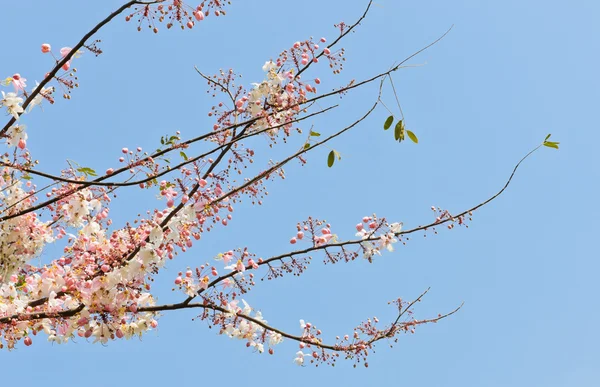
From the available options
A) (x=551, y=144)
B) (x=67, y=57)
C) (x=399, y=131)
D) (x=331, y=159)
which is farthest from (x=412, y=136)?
(x=67, y=57)

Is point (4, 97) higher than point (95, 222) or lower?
higher

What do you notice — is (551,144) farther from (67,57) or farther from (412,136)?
(67,57)

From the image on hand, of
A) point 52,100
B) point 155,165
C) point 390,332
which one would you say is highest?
point 52,100

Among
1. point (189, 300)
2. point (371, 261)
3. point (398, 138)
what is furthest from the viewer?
point (371, 261)

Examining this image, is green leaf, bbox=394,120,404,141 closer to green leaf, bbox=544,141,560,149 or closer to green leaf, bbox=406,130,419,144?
green leaf, bbox=406,130,419,144

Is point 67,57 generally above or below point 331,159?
above

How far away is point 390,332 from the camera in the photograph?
3984mm

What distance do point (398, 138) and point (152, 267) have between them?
1569mm

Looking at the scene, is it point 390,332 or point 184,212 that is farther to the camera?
point 390,332

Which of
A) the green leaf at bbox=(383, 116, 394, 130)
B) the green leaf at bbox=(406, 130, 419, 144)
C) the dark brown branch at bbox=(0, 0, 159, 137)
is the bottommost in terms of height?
the green leaf at bbox=(406, 130, 419, 144)

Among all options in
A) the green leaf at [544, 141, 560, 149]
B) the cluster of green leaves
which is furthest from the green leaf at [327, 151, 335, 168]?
the green leaf at [544, 141, 560, 149]

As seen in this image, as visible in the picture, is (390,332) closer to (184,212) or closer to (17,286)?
(184,212)

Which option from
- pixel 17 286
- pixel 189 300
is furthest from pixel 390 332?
pixel 17 286

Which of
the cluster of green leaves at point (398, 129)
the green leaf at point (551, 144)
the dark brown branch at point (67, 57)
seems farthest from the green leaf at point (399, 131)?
the dark brown branch at point (67, 57)
